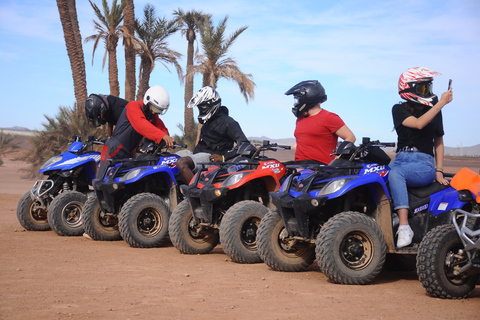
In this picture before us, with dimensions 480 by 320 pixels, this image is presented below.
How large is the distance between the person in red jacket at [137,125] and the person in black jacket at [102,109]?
56 cm

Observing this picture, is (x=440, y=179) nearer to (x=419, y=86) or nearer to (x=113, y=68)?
(x=419, y=86)

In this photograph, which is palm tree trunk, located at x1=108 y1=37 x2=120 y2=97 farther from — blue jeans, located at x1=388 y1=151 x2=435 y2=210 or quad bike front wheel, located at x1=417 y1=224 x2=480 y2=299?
quad bike front wheel, located at x1=417 y1=224 x2=480 y2=299

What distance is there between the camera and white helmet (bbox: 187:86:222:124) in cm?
1003

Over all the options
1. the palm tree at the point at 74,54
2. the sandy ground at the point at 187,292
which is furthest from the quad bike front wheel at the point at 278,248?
the palm tree at the point at 74,54

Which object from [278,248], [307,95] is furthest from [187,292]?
[307,95]

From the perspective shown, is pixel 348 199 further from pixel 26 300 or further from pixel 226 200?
pixel 26 300

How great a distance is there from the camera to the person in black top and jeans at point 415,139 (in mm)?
7084

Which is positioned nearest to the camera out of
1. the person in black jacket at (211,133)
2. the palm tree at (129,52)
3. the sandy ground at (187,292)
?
the sandy ground at (187,292)

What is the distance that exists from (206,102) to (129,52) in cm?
1857

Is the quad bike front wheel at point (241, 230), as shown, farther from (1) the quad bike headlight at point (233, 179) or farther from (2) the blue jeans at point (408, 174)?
(2) the blue jeans at point (408, 174)

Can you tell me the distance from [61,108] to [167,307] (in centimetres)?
2208

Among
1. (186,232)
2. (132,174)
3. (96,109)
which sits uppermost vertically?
(96,109)

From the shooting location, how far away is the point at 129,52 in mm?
27781

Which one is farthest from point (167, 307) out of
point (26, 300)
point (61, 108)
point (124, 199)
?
point (61, 108)
